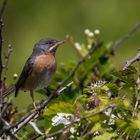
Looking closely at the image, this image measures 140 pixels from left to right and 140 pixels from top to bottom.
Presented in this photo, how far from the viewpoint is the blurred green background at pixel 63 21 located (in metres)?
9.45

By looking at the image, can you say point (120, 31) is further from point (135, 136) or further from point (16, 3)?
point (135, 136)

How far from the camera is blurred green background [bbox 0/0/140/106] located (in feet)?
31.0

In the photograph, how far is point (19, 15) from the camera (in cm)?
1044

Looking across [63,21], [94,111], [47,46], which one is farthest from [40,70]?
[63,21]

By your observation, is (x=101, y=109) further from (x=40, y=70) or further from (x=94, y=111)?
(x=40, y=70)

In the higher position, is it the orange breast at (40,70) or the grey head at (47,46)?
the grey head at (47,46)

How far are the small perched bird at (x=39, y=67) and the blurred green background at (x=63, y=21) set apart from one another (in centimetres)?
314

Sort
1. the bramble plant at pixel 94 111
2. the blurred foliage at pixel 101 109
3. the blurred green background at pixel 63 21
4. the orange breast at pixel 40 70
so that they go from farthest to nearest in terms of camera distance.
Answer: the blurred green background at pixel 63 21 < the orange breast at pixel 40 70 < the blurred foliage at pixel 101 109 < the bramble plant at pixel 94 111

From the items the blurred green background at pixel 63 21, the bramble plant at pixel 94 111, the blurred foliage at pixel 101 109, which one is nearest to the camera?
the bramble plant at pixel 94 111

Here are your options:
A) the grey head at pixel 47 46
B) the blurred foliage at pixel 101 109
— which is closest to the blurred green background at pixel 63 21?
the grey head at pixel 47 46

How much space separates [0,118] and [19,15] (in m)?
7.52

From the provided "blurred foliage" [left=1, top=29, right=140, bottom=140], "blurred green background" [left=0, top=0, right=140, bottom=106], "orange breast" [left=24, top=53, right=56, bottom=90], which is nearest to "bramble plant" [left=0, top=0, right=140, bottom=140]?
"blurred foliage" [left=1, top=29, right=140, bottom=140]

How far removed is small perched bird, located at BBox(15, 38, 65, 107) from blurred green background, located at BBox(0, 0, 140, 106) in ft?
10.3

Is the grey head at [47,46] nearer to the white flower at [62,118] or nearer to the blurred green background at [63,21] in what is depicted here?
the white flower at [62,118]
